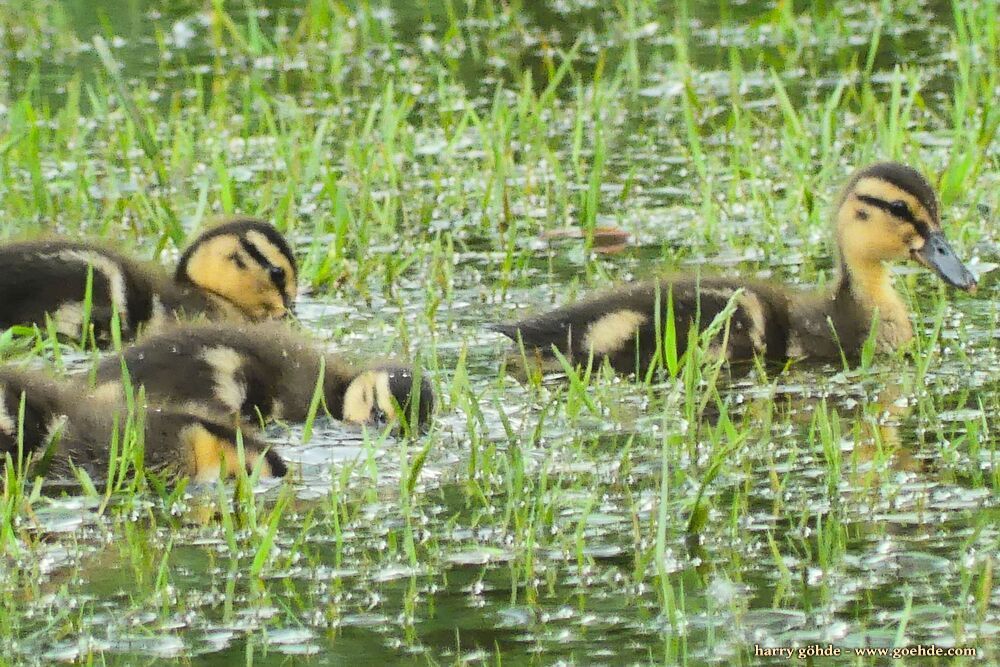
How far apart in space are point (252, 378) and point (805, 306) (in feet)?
4.79

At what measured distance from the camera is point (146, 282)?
5.64 m

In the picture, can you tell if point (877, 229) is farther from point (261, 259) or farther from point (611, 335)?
point (261, 259)

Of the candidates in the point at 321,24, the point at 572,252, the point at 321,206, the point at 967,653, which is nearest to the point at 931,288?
the point at 572,252

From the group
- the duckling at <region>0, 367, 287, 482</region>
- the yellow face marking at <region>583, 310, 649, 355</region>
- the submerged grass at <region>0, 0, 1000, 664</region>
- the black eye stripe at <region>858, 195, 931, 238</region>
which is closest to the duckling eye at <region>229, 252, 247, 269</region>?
the submerged grass at <region>0, 0, 1000, 664</region>

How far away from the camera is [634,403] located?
475cm

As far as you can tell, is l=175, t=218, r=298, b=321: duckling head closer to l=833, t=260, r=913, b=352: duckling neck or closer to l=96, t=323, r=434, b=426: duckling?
l=96, t=323, r=434, b=426: duckling

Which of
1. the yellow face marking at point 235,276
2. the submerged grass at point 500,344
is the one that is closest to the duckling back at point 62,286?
the submerged grass at point 500,344

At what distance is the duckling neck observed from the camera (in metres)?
5.38

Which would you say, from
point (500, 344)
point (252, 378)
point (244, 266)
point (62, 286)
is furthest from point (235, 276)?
point (252, 378)

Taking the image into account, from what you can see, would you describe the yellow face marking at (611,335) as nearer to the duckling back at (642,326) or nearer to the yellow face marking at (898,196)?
the duckling back at (642,326)

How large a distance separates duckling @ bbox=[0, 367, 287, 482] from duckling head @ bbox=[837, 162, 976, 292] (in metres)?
1.98

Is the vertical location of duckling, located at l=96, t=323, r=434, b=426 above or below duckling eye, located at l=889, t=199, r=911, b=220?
below

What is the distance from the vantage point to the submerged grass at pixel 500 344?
133 inches

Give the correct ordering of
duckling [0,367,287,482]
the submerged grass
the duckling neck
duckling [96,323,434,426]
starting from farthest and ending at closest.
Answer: the duckling neck < duckling [96,323,434,426] < duckling [0,367,287,482] < the submerged grass
